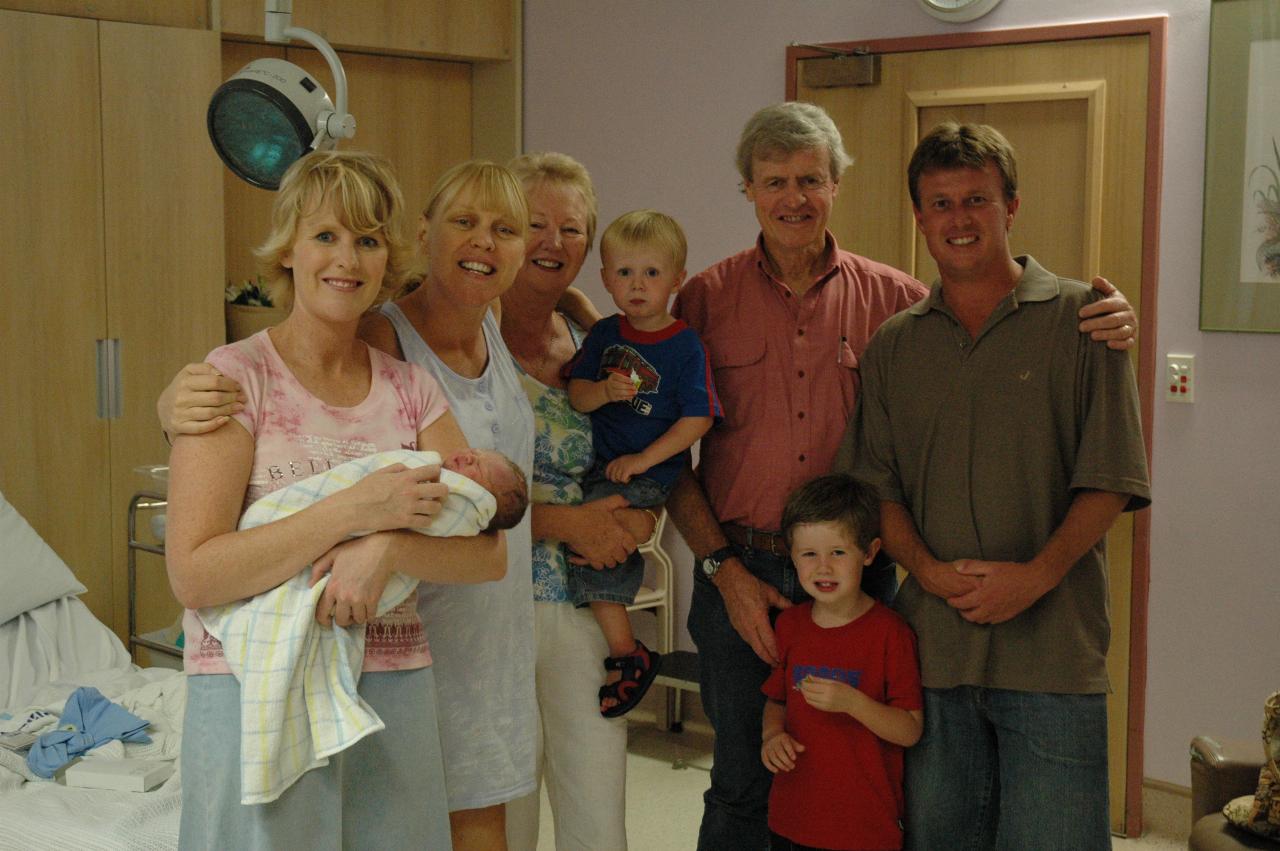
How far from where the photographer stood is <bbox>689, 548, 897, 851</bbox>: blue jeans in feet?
8.38

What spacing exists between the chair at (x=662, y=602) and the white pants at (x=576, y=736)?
208 cm

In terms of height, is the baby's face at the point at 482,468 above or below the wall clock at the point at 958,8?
below

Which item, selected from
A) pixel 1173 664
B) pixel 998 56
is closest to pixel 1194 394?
pixel 1173 664

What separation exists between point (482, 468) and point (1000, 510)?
0.88 metres

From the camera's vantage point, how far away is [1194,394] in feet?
12.1

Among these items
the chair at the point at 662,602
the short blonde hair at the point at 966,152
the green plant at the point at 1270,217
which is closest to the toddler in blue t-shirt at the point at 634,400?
the short blonde hair at the point at 966,152

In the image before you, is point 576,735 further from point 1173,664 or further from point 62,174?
point 62,174

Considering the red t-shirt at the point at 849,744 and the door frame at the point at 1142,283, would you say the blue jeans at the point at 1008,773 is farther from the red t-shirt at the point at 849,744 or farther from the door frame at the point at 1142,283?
the door frame at the point at 1142,283

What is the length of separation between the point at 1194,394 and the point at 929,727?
71.1 inches

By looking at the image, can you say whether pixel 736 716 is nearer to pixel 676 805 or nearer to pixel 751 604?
pixel 751 604

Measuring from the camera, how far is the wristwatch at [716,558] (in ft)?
8.26

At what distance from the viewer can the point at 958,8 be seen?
396 cm

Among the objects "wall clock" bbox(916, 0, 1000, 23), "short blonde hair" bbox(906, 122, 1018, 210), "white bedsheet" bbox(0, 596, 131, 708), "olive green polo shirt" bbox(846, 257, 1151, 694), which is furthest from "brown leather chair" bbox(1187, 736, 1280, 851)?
"white bedsheet" bbox(0, 596, 131, 708)

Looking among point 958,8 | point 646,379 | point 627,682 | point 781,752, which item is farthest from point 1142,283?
point 627,682
